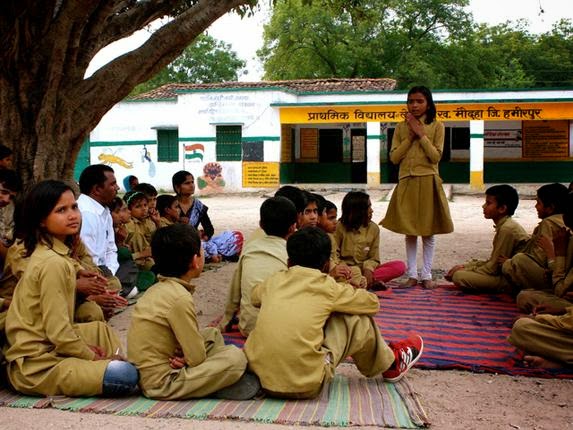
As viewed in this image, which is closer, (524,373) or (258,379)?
(258,379)

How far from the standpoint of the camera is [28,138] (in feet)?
20.0

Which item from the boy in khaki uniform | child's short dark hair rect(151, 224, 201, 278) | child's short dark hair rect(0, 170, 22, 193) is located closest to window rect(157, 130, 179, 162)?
child's short dark hair rect(0, 170, 22, 193)

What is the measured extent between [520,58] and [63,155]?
34038mm

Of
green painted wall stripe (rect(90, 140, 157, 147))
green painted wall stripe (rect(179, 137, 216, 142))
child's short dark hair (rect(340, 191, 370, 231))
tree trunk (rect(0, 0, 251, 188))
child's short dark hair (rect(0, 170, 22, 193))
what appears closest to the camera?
child's short dark hair (rect(0, 170, 22, 193))

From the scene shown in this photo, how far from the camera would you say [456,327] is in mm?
4598

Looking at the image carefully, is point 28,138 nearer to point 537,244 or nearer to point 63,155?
point 63,155

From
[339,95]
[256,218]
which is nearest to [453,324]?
[256,218]

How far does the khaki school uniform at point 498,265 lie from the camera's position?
18.5 feet

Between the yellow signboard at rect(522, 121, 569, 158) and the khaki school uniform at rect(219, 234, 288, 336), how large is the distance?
20.5 m

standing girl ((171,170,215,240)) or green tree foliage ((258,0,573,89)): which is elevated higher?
green tree foliage ((258,0,573,89))

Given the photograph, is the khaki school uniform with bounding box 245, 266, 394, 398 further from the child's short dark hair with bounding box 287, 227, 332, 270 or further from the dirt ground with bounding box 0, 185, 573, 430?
the dirt ground with bounding box 0, 185, 573, 430

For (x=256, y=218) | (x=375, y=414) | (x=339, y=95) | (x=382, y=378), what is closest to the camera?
(x=375, y=414)

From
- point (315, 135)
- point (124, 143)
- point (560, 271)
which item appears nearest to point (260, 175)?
point (315, 135)

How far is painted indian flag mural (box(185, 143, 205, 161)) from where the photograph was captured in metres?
23.2
